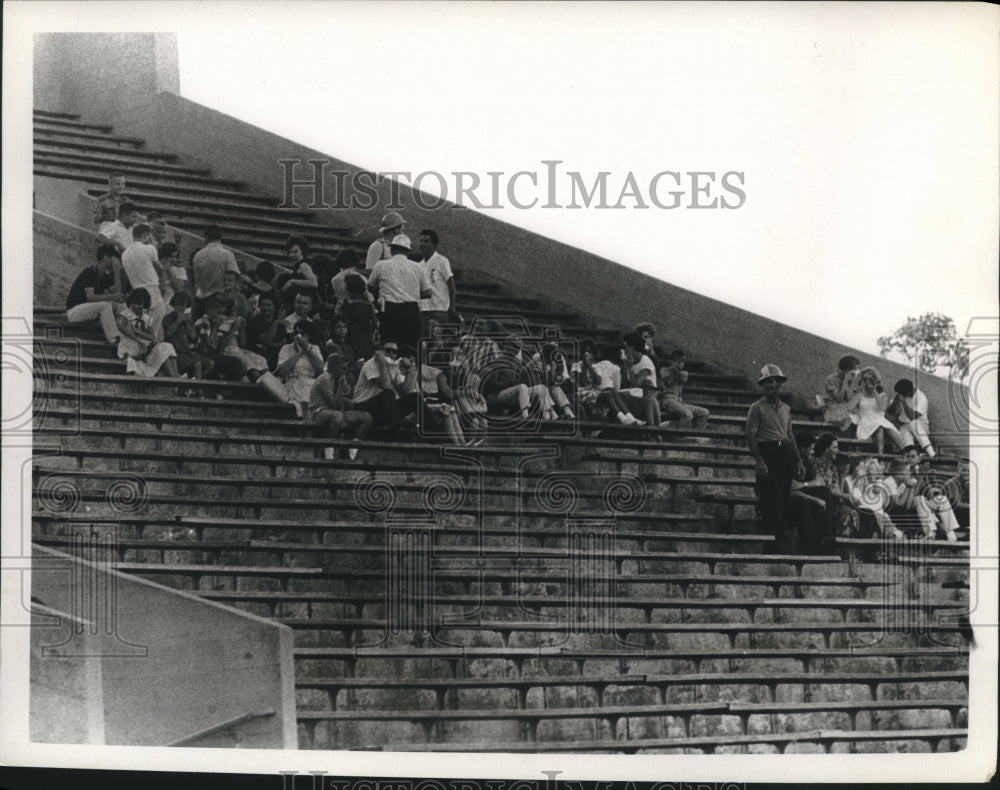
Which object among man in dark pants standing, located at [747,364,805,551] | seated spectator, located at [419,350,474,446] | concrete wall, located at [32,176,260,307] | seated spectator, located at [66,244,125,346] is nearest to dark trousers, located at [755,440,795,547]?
man in dark pants standing, located at [747,364,805,551]

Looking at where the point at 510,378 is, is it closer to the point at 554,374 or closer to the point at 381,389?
the point at 554,374

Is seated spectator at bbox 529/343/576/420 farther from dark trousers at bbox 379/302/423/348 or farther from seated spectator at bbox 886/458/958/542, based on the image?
seated spectator at bbox 886/458/958/542

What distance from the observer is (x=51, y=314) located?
8.23 meters

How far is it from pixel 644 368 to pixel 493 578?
67.9 inches

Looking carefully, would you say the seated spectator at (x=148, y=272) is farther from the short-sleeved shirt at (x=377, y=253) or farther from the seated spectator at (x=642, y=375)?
the seated spectator at (x=642, y=375)

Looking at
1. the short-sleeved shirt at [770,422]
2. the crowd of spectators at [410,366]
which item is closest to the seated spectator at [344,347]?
the crowd of spectators at [410,366]

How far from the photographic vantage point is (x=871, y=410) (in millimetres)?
8336

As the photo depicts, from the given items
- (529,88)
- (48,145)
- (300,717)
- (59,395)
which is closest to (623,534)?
(300,717)

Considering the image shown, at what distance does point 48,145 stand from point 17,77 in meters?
0.45

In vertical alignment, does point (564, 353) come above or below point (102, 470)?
above

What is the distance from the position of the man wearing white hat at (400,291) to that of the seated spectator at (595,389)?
1.06 m

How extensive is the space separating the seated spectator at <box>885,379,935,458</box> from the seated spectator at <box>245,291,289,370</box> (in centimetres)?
385

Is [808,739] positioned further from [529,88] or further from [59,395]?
[59,395]

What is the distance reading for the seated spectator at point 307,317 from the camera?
27.5 ft
